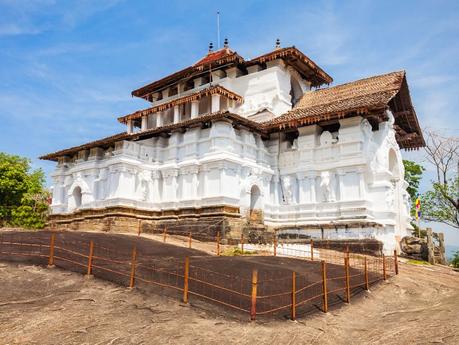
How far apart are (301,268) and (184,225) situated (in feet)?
32.7

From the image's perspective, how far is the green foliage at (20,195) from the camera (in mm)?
32062

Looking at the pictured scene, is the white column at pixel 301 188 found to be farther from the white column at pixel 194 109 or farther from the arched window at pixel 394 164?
the white column at pixel 194 109

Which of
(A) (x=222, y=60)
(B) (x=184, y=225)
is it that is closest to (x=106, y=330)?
(B) (x=184, y=225)

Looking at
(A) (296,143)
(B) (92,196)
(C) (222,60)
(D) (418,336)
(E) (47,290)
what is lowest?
(D) (418,336)

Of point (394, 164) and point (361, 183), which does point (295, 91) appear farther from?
point (361, 183)

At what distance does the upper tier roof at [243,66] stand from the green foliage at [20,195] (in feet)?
39.7

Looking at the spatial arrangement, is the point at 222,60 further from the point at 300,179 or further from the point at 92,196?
the point at 92,196

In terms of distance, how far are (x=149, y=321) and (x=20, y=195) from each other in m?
32.6

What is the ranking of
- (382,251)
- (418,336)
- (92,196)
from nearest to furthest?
(418,336) < (382,251) < (92,196)

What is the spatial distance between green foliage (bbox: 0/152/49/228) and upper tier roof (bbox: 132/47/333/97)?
1212 cm

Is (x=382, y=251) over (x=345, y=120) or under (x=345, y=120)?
under

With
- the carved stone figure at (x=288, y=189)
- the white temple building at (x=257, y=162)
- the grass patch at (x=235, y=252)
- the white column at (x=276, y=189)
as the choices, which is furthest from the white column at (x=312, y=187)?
the grass patch at (x=235, y=252)

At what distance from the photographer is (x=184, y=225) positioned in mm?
21906

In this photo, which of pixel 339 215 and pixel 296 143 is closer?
pixel 339 215
